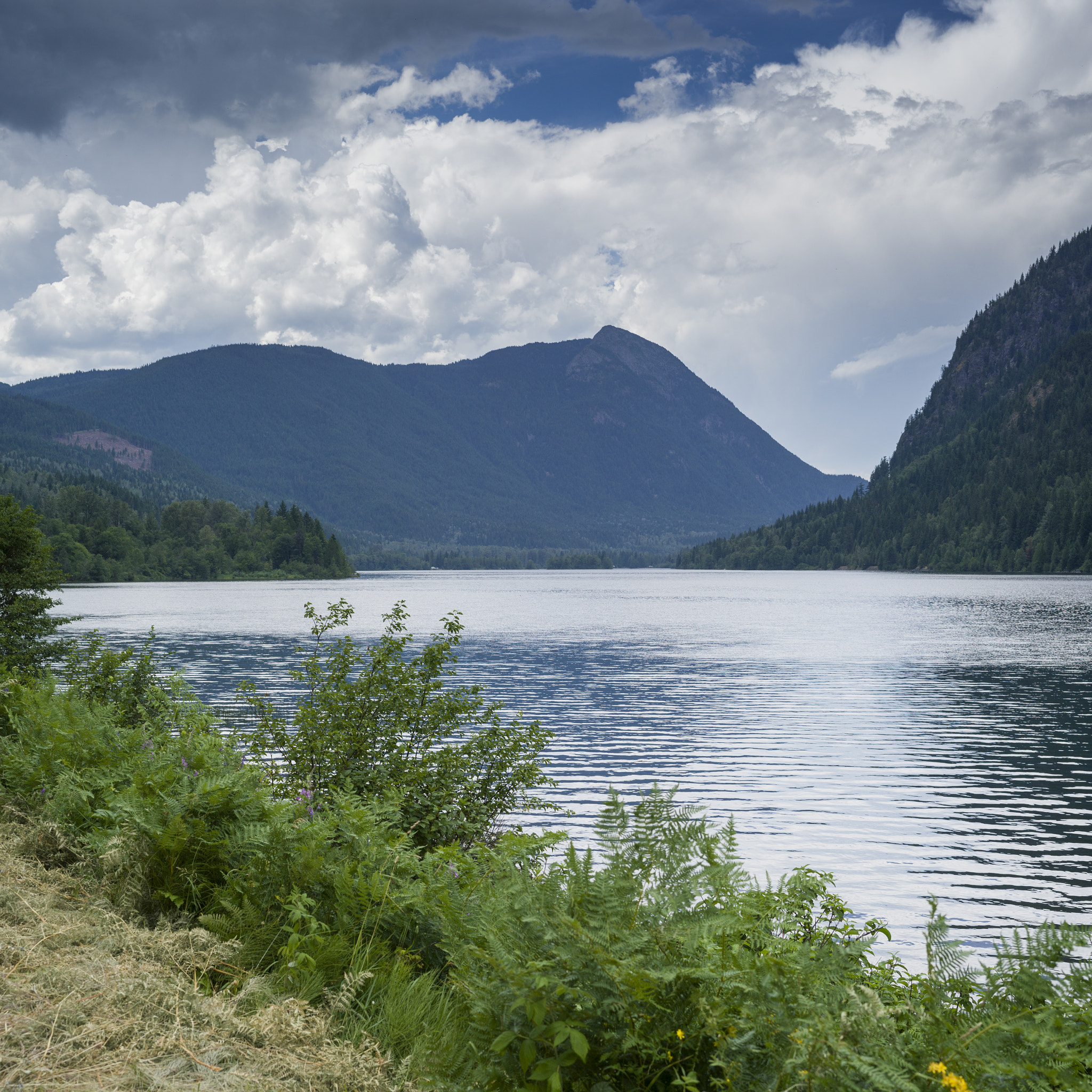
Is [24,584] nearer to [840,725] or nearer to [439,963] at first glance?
[439,963]

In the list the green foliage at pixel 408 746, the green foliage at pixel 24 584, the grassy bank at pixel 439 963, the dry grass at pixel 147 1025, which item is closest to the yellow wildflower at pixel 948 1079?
the grassy bank at pixel 439 963

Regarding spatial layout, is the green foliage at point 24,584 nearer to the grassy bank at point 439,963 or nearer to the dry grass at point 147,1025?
the grassy bank at point 439,963

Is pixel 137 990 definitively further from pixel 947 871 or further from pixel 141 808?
pixel 947 871

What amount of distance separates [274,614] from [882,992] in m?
96.5

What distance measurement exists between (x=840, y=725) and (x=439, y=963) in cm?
2919

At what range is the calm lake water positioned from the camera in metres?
17.0

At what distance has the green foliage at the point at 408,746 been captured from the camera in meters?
11.8

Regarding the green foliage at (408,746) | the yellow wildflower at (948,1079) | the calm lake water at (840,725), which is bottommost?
the calm lake water at (840,725)

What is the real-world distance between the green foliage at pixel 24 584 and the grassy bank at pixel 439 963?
758 inches

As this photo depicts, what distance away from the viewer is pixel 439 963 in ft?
19.6

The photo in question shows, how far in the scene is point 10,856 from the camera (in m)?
7.06

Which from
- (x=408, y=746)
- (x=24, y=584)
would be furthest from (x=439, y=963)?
(x=24, y=584)

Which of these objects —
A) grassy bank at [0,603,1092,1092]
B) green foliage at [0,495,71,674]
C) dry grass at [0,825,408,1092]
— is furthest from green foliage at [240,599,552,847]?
green foliage at [0,495,71,674]

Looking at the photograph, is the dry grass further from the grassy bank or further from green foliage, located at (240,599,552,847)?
green foliage, located at (240,599,552,847)
